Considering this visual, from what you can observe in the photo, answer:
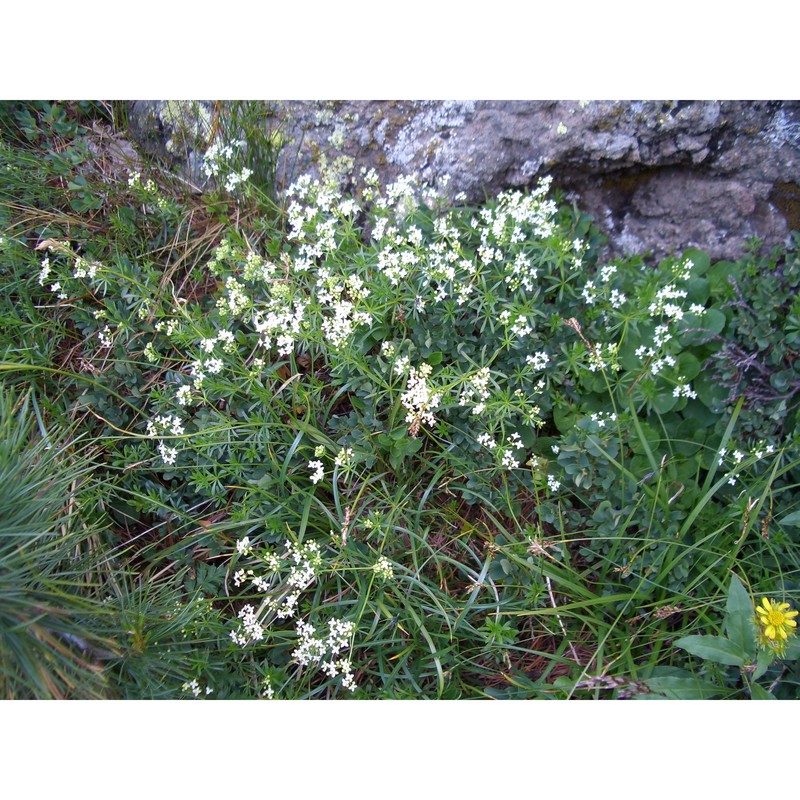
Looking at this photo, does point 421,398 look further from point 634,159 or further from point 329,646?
point 634,159

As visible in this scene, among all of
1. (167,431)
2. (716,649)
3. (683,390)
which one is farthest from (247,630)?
(683,390)

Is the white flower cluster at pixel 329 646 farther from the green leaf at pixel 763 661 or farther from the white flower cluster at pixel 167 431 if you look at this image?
the green leaf at pixel 763 661

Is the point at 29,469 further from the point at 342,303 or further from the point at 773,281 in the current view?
the point at 773,281

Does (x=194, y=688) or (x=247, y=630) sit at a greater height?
(x=247, y=630)

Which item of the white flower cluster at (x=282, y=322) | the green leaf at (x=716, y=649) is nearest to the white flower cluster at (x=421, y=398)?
the white flower cluster at (x=282, y=322)

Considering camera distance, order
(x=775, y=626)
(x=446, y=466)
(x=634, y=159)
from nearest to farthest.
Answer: (x=775, y=626)
(x=446, y=466)
(x=634, y=159)

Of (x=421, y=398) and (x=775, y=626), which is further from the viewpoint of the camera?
(x=421, y=398)
